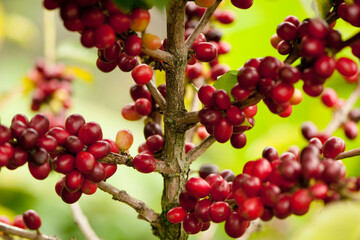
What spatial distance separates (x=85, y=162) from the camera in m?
0.56

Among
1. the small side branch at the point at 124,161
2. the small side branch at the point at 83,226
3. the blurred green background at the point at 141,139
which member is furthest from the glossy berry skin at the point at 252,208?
the blurred green background at the point at 141,139

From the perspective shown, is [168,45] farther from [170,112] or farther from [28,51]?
[28,51]

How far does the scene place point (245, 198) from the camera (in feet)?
1.74

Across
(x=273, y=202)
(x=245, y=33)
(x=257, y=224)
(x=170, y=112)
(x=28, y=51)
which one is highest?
(x=28, y=51)

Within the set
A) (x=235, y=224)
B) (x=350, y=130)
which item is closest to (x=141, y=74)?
(x=235, y=224)

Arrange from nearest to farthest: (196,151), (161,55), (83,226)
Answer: (161,55) → (196,151) → (83,226)

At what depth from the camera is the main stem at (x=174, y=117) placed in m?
0.64

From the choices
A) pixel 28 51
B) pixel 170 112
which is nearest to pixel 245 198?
pixel 170 112

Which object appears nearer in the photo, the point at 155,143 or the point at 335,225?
the point at 335,225

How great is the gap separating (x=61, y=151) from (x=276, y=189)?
0.28 meters

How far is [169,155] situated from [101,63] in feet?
0.62

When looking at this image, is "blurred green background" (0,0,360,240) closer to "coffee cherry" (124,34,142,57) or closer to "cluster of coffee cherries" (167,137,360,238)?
"cluster of coffee cherries" (167,137,360,238)

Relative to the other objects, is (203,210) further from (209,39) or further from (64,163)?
(209,39)

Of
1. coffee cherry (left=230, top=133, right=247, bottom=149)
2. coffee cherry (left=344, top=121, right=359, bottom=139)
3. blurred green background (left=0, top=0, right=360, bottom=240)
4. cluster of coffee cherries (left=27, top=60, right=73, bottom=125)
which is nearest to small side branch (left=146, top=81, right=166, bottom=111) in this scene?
coffee cherry (left=230, top=133, right=247, bottom=149)
